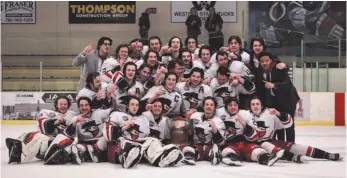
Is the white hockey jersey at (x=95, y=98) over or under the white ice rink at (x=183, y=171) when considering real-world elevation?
over

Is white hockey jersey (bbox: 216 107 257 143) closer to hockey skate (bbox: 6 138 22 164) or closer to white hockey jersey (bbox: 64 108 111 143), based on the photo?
white hockey jersey (bbox: 64 108 111 143)

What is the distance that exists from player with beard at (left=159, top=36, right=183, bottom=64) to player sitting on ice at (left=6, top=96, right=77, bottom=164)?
1.17m

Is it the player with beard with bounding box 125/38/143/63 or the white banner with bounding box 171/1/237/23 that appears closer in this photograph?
the player with beard with bounding box 125/38/143/63

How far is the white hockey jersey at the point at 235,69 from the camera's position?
511 cm

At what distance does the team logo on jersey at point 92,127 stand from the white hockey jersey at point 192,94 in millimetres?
860

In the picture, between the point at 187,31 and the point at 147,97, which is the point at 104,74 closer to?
the point at 147,97

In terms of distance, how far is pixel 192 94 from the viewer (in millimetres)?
4961

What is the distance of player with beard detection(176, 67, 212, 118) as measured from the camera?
16.0 ft

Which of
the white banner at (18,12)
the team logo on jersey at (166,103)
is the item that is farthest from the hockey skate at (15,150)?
the white banner at (18,12)

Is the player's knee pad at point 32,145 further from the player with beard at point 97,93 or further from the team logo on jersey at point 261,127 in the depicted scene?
the team logo on jersey at point 261,127

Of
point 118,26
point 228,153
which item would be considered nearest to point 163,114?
point 228,153

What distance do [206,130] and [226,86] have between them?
568mm

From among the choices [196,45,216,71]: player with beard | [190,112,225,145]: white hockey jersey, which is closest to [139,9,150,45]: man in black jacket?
[196,45,216,71]: player with beard

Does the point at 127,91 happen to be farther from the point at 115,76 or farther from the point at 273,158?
the point at 273,158
